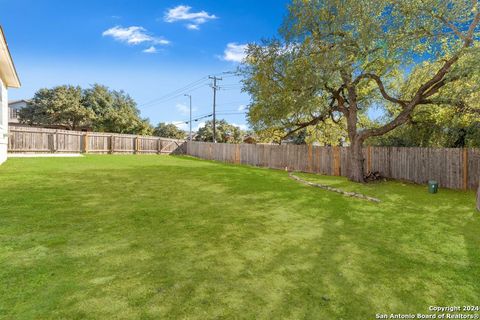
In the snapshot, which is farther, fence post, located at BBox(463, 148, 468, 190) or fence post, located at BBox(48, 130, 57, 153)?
fence post, located at BBox(48, 130, 57, 153)

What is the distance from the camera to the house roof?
979 centimetres

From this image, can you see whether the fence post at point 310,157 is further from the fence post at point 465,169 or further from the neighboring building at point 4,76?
the neighboring building at point 4,76

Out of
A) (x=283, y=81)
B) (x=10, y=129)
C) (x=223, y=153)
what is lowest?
(x=223, y=153)

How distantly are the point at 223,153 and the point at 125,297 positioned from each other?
67.9 ft

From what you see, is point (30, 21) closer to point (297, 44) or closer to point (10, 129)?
point (10, 129)

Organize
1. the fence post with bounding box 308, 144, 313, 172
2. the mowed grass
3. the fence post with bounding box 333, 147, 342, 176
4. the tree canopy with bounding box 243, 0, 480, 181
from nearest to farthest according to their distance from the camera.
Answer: the mowed grass → the tree canopy with bounding box 243, 0, 480, 181 → the fence post with bounding box 333, 147, 342, 176 → the fence post with bounding box 308, 144, 313, 172

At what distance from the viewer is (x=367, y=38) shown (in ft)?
31.5

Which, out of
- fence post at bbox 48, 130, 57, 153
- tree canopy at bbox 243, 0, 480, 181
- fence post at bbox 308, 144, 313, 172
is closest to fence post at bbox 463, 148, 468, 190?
tree canopy at bbox 243, 0, 480, 181

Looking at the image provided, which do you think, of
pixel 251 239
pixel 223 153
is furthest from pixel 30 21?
pixel 251 239

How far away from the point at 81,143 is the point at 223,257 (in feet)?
74.4

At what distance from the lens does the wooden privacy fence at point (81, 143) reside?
60.7 feet

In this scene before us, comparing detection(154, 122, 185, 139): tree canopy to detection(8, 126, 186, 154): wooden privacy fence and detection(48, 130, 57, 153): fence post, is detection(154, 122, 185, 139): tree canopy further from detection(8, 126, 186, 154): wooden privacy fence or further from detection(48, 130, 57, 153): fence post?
detection(48, 130, 57, 153): fence post

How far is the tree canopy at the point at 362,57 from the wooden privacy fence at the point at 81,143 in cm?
1522

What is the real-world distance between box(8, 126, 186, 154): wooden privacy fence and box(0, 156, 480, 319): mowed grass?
1424 centimetres
